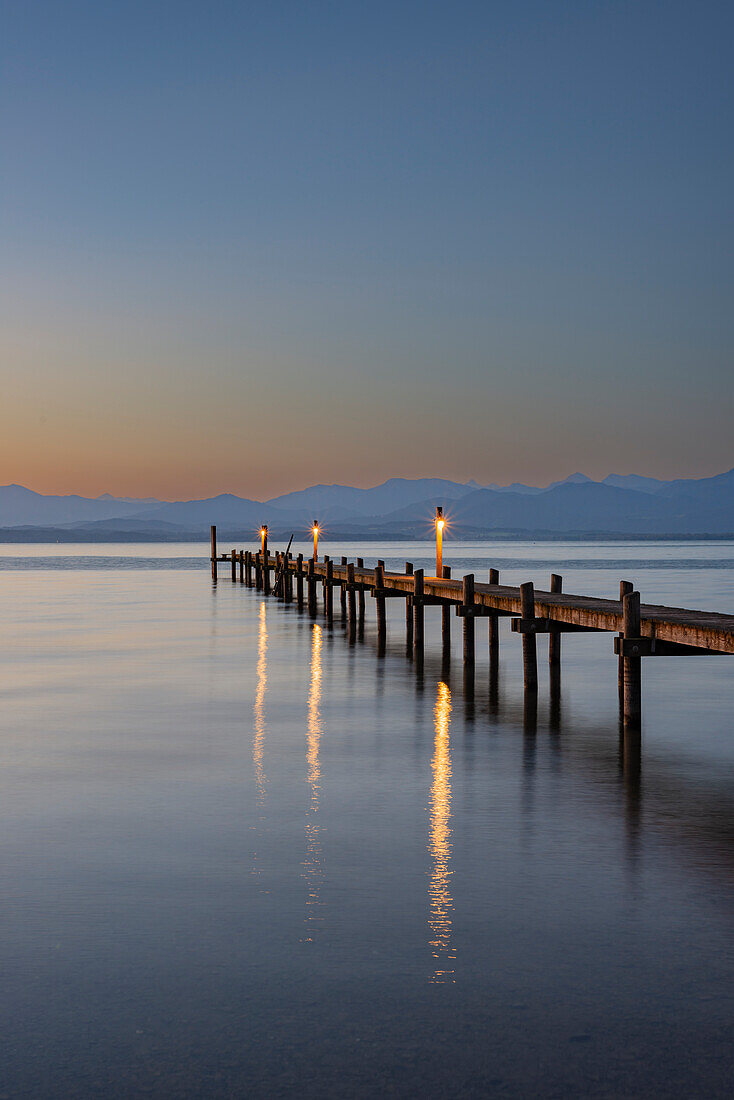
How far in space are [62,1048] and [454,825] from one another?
638cm

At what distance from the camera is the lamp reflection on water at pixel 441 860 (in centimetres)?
858

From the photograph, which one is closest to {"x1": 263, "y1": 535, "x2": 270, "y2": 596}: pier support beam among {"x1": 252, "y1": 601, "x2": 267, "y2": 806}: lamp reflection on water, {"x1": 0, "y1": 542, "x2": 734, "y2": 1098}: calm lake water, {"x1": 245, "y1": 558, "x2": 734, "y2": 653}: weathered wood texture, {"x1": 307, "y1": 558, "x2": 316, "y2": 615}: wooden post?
{"x1": 307, "y1": 558, "x2": 316, "y2": 615}: wooden post

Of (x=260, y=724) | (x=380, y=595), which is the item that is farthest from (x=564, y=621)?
(x=380, y=595)

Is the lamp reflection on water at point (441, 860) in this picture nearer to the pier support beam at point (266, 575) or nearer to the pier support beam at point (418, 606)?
the pier support beam at point (418, 606)

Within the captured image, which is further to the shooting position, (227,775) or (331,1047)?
(227,775)

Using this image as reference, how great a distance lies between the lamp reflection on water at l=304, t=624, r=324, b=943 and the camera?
9.77 metres

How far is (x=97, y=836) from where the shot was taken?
12.2 m

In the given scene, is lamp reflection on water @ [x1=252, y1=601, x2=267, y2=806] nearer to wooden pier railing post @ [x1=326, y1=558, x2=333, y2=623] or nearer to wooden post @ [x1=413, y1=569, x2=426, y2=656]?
wooden post @ [x1=413, y1=569, x2=426, y2=656]

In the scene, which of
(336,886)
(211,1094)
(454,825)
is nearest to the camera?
(211,1094)

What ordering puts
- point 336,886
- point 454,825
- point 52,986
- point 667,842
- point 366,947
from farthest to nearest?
point 454,825 → point 667,842 → point 336,886 → point 366,947 → point 52,986

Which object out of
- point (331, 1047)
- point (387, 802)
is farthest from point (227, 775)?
point (331, 1047)

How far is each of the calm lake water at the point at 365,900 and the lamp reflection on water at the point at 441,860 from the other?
0.11 ft

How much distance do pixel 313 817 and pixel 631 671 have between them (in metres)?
7.43

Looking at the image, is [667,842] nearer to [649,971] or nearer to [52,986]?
[649,971]
